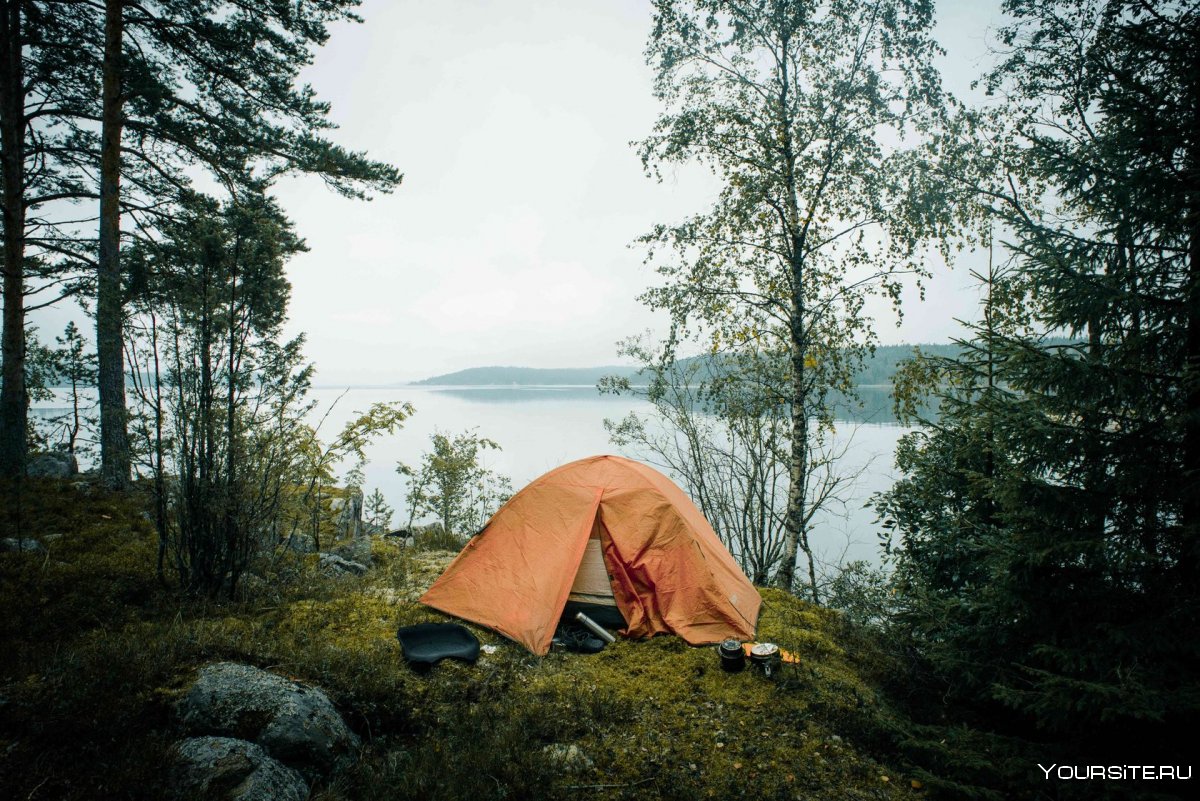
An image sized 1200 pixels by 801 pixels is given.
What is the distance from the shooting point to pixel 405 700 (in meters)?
3.94

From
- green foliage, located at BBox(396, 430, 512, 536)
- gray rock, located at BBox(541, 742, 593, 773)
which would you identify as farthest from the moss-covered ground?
green foliage, located at BBox(396, 430, 512, 536)

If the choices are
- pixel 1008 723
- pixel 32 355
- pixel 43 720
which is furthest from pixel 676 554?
pixel 32 355

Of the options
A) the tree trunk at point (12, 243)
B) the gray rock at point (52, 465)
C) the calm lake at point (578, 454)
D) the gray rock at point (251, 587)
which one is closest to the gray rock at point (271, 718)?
the gray rock at point (251, 587)

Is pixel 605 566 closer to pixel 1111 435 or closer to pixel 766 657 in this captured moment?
pixel 766 657

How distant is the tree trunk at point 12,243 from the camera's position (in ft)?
24.4

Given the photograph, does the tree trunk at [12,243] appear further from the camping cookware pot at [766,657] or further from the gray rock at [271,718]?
the camping cookware pot at [766,657]

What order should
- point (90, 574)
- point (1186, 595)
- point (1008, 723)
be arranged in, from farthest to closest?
point (90, 574) < point (1008, 723) < point (1186, 595)

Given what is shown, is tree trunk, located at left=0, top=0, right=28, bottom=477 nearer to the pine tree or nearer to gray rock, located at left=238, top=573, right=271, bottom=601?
gray rock, located at left=238, top=573, right=271, bottom=601

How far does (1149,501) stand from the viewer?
3264 mm

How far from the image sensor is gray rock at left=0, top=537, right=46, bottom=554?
5.18m

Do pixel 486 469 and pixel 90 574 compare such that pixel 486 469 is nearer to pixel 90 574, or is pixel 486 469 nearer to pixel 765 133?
pixel 90 574

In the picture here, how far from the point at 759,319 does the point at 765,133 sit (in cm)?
296

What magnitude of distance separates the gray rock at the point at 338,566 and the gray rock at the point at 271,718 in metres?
3.74

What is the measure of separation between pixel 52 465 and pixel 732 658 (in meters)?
11.5
